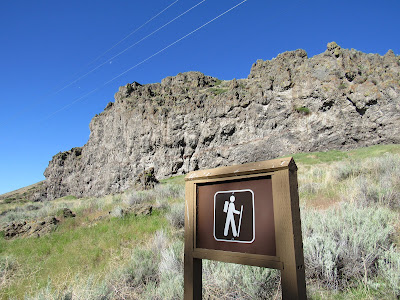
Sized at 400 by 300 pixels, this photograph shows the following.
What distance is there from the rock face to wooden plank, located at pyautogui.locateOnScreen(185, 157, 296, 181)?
30453 millimetres

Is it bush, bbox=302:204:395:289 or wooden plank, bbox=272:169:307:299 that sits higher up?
wooden plank, bbox=272:169:307:299

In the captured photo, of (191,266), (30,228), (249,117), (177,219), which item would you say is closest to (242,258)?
(191,266)

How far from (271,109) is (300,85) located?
4.62 metres

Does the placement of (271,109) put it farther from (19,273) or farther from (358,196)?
(19,273)

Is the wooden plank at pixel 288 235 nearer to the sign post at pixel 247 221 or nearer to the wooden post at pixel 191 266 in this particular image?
the sign post at pixel 247 221

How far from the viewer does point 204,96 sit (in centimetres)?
3997

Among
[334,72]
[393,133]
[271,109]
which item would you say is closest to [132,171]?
[271,109]

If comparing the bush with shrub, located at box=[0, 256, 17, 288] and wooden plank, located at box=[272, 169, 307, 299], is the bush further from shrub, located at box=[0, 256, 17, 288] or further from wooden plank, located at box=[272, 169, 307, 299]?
shrub, located at box=[0, 256, 17, 288]

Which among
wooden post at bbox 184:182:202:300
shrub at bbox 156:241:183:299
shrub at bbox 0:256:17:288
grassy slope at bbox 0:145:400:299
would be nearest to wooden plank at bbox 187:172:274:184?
wooden post at bbox 184:182:202:300

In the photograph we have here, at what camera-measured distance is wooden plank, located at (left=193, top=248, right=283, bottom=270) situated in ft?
5.24

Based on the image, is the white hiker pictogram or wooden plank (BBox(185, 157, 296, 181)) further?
the white hiker pictogram

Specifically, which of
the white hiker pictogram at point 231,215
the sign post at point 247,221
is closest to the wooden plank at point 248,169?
the sign post at point 247,221

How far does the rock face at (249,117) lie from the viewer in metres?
27.5

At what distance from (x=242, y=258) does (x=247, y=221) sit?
0.85 feet
